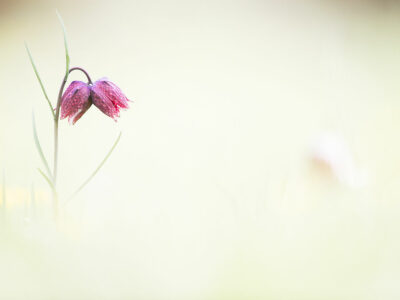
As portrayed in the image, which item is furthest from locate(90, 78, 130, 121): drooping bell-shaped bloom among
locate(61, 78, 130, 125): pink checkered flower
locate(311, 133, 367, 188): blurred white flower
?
locate(311, 133, 367, 188): blurred white flower

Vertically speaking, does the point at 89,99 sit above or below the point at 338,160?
below

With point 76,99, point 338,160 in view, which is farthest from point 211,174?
point 76,99

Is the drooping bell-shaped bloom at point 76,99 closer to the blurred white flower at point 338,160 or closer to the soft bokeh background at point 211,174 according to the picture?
the soft bokeh background at point 211,174

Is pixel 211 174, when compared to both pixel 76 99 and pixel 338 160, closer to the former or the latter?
pixel 338 160

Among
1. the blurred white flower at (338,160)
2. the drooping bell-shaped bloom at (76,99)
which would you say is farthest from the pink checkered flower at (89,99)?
the blurred white flower at (338,160)

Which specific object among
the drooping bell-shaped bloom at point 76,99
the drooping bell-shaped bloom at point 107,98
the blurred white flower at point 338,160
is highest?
the blurred white flower at point 338,160

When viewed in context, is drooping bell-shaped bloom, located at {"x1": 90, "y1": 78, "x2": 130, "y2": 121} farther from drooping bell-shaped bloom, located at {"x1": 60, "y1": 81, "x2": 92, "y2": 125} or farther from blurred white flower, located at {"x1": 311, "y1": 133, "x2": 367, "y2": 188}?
blurred white flower, located at {"x1": 311, "y1": 133, "x2": 367, "y2": 188}

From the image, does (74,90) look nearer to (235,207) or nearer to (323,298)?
(235,207)
